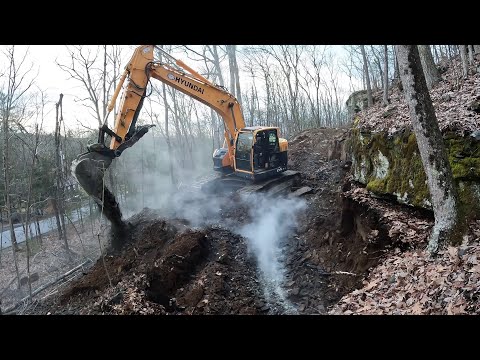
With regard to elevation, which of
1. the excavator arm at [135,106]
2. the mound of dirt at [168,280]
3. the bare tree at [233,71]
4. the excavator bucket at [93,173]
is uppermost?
the bare tree at [233,71]

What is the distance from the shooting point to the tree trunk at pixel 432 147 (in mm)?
5031

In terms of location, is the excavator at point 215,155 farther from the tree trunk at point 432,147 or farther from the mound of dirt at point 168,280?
the tree trunk at point 432,147

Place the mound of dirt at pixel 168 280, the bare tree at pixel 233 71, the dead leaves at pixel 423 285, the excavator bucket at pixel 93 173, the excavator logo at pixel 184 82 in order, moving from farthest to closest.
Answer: the bare tree at pixel 233 71 < the excavator logo at pixel 184 82 < the excavator bucket at pixel 93 173 < the mound of dirt at pixel 168 280 < the dead leaves at pixel 423 285

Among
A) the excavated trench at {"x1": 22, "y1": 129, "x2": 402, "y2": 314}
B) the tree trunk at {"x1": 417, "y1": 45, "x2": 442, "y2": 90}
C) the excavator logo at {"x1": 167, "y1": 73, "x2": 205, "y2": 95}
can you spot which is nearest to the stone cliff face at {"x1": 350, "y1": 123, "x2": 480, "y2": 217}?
the excavated trench at {"x1": 22, "y1": 129, "x2": 402, "y2": 314}

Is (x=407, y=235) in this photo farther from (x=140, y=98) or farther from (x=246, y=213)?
(x=140, y=98)

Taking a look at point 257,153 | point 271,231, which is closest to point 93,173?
point 271,231

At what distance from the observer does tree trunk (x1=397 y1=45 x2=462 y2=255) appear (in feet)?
16.5

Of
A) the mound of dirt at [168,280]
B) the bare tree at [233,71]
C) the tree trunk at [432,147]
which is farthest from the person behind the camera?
the bare tree at [233,71]

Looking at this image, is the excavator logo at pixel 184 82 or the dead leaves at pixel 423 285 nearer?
the dead leaves at pixel 423 285

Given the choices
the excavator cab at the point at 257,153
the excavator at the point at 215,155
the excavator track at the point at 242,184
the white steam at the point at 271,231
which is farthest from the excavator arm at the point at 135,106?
the white steam at the point at 271,231

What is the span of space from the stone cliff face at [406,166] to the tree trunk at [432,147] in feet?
1.22

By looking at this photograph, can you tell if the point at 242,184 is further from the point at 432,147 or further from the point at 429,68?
the point at 432,147

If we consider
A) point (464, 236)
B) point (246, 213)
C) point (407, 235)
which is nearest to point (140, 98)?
point (246, 213)

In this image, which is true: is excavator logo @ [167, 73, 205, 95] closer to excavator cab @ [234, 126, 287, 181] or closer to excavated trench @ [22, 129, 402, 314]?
excavator cab @ [234, 126, 287, 181]
